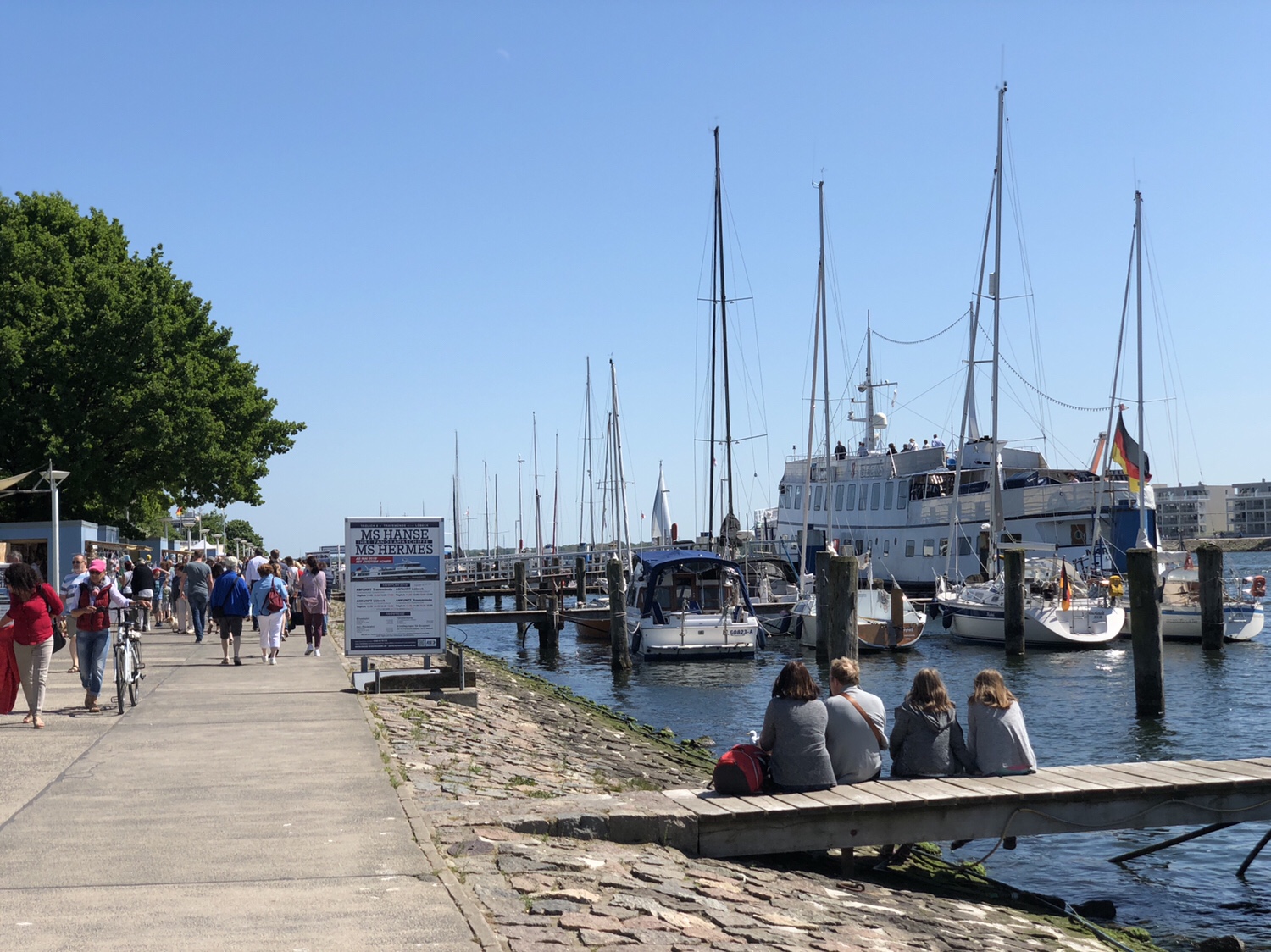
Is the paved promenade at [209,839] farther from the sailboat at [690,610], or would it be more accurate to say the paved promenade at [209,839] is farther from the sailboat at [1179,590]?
the sailboat at [1179,590]

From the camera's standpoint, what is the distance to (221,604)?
1952 centimetres

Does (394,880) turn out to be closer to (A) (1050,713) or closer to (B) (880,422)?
(A) (1050,713)

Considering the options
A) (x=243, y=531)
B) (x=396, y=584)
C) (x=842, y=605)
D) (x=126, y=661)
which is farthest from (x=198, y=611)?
(x=243, y=531)

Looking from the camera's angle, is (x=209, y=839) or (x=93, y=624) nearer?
(x=209, y=839)

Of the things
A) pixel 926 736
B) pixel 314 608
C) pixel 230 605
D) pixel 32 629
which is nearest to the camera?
pixel 926 736

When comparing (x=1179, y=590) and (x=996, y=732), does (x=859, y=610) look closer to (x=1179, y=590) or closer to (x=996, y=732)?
(x=1179, y=590)

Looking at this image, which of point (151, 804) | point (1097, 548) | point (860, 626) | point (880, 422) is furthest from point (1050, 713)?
point (880, 422)

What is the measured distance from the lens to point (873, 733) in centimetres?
1058

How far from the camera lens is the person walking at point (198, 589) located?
2530 centimetres

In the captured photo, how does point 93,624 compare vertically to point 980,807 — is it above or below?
above

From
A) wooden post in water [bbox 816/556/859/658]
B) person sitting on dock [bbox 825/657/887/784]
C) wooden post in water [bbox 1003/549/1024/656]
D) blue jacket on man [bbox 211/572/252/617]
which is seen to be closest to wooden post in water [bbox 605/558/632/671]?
wooden post in water [bbox 816/556/859/658]

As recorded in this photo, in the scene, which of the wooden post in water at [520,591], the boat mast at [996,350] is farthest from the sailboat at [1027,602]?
the wooden post in water at [520,591]

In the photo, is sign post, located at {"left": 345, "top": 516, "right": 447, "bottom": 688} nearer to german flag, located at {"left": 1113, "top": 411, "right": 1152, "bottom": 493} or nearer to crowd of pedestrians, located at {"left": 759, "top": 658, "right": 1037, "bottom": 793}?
crowd of pedestrians, located at {"left": 759, "top": 658, "right": 1037, "bottom": 793}

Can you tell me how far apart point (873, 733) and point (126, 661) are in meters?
8.51
